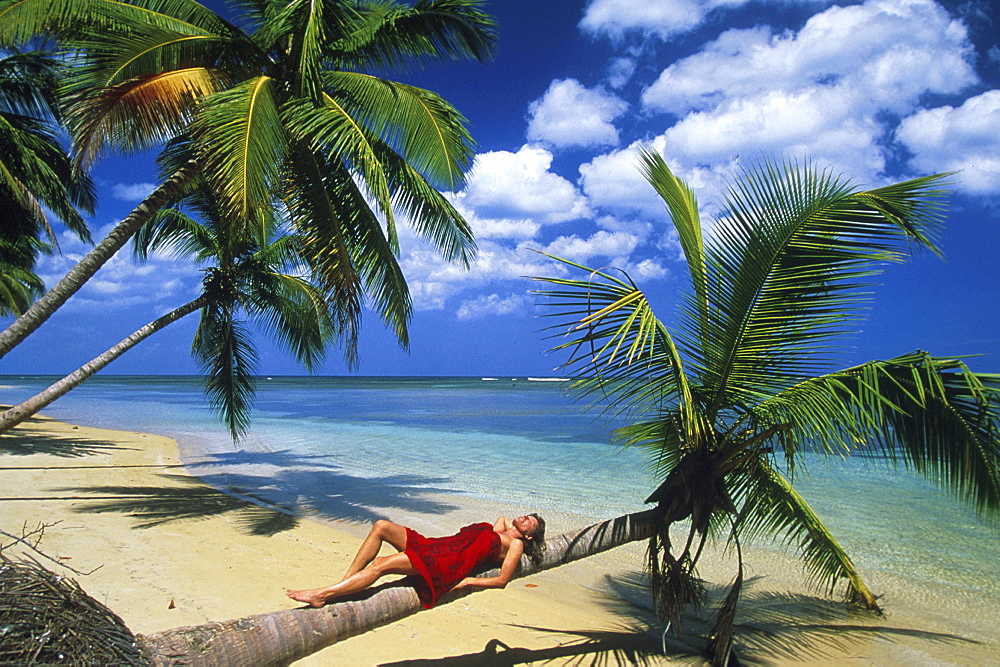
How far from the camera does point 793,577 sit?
679 cm

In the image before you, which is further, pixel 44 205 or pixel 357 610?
pixel 44 205

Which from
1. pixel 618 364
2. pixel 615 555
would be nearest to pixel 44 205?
pixel 615 555

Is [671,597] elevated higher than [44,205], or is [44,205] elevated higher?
[44,205]

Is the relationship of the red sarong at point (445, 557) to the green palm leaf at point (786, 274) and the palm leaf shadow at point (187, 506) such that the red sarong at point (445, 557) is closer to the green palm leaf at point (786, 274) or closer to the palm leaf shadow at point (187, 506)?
the green palm leaf at point (786, 274)

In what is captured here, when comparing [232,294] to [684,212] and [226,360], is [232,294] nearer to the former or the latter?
[226,360]

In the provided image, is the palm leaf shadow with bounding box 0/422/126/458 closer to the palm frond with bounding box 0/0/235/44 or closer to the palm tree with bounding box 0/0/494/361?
the palm tree with bounding box 0/0/494/361

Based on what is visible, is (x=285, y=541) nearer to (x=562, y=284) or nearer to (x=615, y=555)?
(x=615, y=555)

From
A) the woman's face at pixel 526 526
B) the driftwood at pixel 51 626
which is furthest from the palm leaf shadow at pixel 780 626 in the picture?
the driftwood at pixel 51 626

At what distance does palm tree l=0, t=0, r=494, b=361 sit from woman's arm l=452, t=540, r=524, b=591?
3.68 m

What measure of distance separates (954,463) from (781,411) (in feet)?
2.82

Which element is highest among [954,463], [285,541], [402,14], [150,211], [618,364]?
[402,14]

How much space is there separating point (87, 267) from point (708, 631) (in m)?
6.70

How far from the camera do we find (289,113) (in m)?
6.50

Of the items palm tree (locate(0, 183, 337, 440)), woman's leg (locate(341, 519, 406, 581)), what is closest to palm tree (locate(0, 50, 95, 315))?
palm tree (locate(0, 183, 337, 440))
